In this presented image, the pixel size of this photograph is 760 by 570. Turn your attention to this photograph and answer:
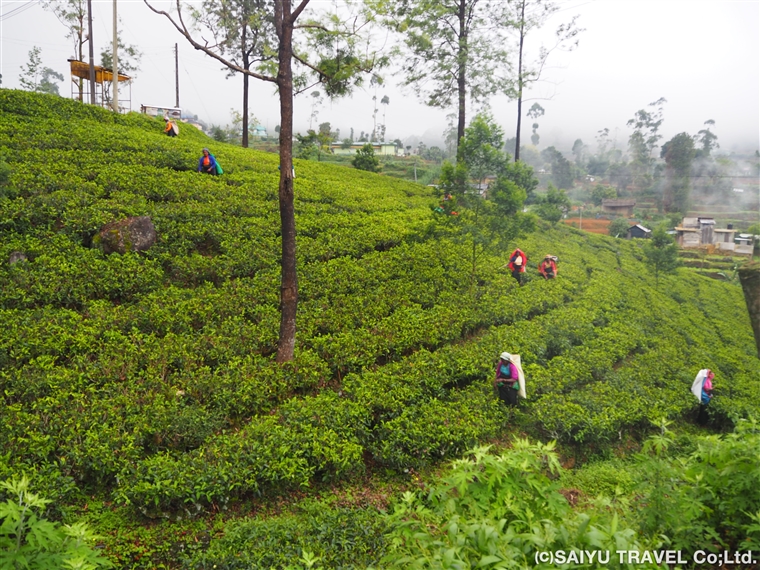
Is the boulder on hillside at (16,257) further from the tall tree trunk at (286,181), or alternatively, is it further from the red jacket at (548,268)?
the red jacket at (548,268)

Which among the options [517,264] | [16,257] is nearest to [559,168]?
[517,264]

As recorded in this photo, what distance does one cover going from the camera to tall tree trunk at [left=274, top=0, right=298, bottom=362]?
20.0 ft

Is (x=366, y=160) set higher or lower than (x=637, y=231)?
higher

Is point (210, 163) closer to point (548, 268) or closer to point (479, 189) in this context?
point (479, 189)

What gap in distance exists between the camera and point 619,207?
81.5 ft

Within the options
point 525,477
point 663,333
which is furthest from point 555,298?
point 525,477

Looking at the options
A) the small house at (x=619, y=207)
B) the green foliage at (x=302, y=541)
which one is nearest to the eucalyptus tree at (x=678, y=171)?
the small house at (x=619, y=207)

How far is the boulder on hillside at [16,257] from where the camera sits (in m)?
7.32

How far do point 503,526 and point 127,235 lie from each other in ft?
27.8

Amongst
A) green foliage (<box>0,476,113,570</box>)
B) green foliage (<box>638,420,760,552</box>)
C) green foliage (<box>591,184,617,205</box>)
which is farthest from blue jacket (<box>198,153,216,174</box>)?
green foliage (<box>591,184,617,205</box>)

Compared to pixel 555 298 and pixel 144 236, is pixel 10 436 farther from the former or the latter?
pixel 555 298

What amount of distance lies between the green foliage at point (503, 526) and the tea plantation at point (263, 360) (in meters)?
0.07

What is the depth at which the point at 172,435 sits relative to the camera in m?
5.12

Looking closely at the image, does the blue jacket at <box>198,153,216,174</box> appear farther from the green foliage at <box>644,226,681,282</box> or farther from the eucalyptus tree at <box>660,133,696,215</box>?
the eucalyptus tree at <box>660,133,696,215</box>
